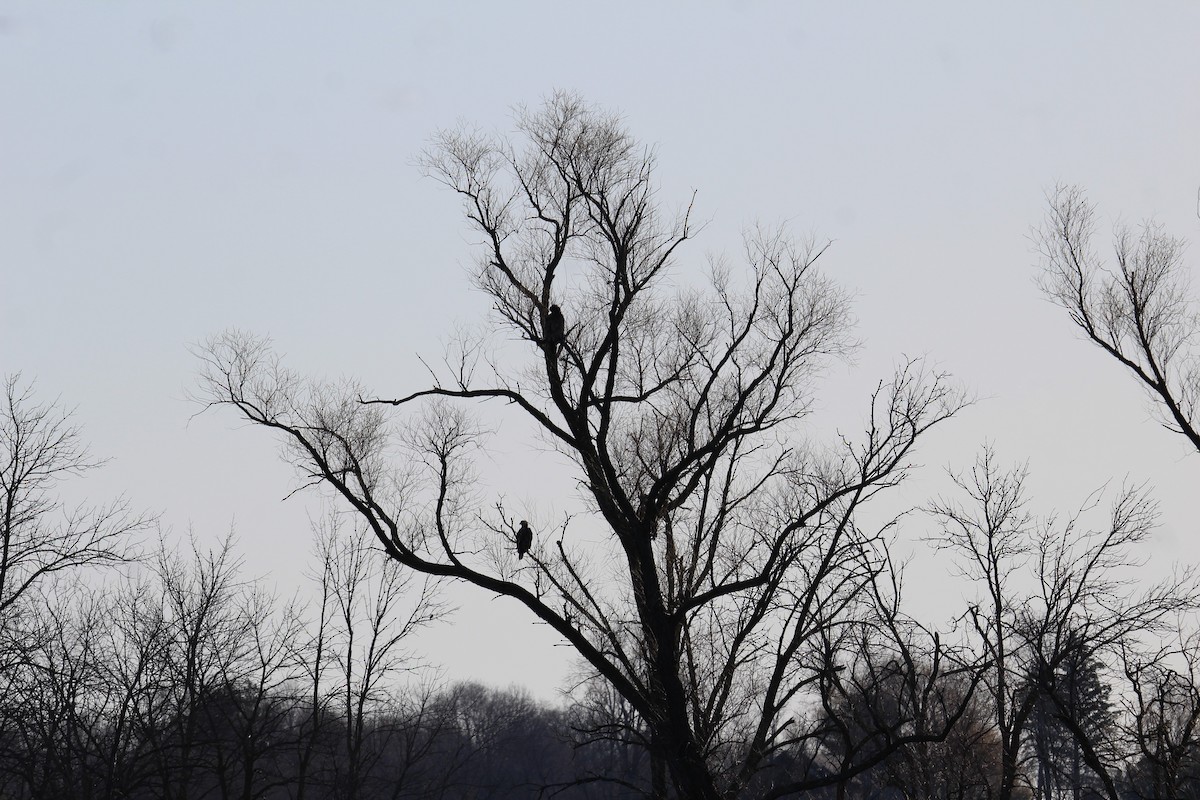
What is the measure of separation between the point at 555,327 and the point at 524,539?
2.26 m

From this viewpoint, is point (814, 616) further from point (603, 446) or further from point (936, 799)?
point (936, 799)

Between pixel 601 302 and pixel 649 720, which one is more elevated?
pixel 601 302

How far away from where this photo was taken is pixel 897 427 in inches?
503

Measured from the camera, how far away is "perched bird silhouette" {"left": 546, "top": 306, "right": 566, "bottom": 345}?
12.6 metres

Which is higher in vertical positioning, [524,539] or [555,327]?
[555,327]

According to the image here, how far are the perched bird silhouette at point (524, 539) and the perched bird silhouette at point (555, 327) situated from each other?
6.48ft

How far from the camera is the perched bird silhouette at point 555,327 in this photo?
1256 cm

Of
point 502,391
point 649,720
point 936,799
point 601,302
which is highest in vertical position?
point 601,302

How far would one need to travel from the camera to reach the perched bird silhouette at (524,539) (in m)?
12.4

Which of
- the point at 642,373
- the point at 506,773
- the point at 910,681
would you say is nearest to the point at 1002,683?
the point at 910,681

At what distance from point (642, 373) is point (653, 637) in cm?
321

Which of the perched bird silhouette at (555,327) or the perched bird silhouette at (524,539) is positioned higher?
the perched bird silhouette at (555,327)

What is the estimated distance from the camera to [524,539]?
12375 mm

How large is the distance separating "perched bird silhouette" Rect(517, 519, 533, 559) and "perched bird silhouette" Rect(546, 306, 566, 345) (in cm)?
198
